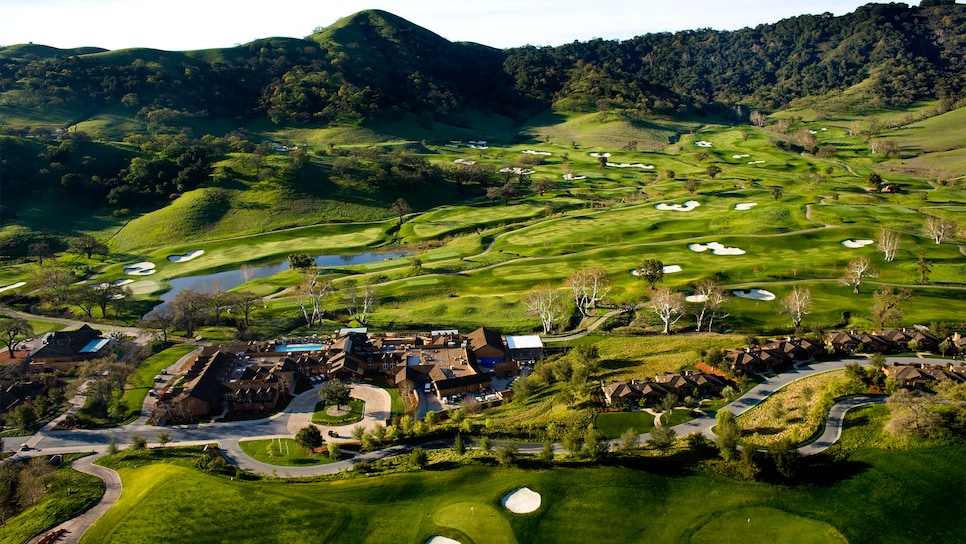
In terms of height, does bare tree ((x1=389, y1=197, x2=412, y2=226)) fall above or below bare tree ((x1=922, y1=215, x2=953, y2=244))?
above

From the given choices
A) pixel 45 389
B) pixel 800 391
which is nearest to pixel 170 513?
pixel 45 389

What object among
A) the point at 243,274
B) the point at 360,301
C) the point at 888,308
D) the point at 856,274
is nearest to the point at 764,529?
the point at 888,308

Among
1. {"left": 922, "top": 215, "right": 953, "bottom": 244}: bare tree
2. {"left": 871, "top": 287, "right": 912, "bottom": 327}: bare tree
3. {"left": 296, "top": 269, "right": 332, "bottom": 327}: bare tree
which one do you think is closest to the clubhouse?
{"left": 296, "top": 269, "right": 332, "bottom": 327}: bare tree

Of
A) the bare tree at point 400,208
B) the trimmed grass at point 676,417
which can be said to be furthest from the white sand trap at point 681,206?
the trimmed grass at point 676,417

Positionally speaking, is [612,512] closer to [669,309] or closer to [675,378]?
[675,378]

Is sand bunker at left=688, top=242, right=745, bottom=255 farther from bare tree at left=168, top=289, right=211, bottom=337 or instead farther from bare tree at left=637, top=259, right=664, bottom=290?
bare tree at left=168, top=289, right=211, bottom=337

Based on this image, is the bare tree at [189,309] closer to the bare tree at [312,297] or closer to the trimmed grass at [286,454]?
the bare tree at [312,297]
